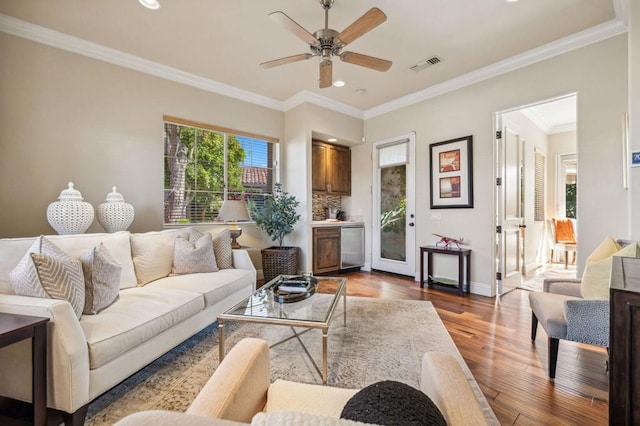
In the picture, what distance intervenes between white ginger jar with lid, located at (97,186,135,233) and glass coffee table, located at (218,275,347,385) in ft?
6.02

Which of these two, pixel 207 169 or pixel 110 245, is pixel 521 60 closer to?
pixel 207 169

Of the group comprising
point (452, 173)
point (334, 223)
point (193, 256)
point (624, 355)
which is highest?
point (452, 173)

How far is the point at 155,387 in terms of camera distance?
177 cm

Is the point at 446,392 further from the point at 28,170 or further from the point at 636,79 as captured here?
the point at 28,170

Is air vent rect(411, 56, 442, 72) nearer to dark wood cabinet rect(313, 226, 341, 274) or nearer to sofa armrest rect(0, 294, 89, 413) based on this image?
dark wood cabinet rect(313, 226, 341, 274)

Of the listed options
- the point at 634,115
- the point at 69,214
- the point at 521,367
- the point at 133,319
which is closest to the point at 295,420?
the point at 133,319

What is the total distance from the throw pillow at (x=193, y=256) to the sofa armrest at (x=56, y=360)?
4.35 ft

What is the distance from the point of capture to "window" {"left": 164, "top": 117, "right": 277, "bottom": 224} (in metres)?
3.85

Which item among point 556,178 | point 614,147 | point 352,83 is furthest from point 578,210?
point 556,178

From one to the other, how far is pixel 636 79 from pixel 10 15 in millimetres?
5365

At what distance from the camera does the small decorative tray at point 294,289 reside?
2141mm

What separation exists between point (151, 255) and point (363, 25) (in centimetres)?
267

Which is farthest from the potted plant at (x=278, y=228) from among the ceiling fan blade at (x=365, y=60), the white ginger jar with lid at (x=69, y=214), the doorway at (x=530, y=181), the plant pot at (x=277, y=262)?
the doorway at (x=530, y=181)

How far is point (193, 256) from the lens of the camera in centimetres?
280
